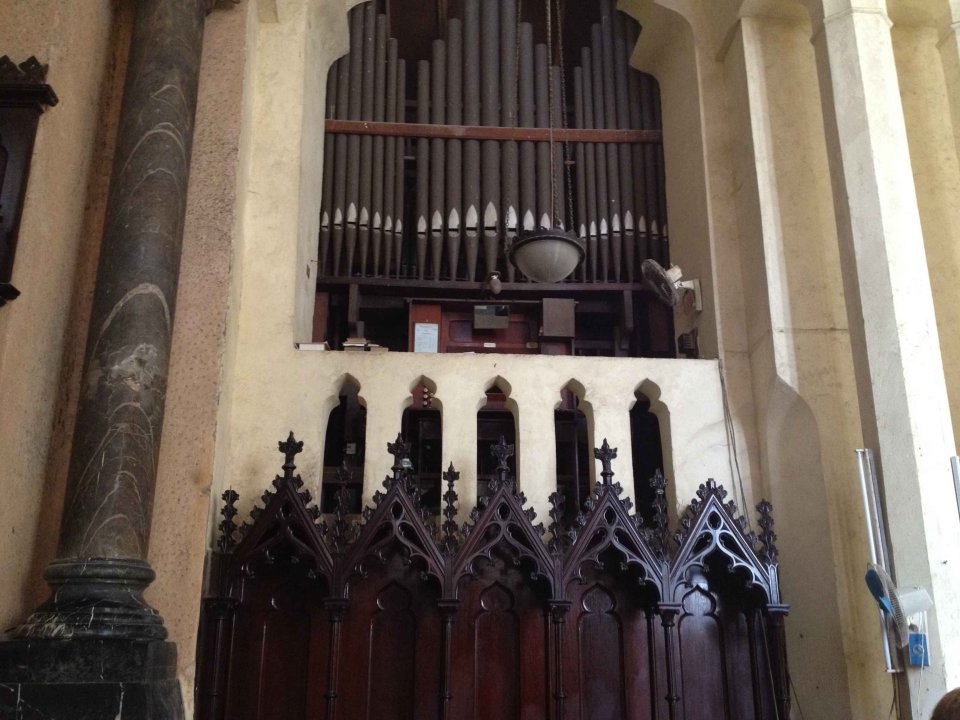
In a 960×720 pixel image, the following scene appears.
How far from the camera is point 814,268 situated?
4.83m

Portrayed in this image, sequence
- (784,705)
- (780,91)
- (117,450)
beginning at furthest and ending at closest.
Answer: (780,91)
(784,705)
(117,450)

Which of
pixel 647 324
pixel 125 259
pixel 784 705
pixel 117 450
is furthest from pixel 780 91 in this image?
pixel 117 450

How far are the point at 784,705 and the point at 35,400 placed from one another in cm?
328

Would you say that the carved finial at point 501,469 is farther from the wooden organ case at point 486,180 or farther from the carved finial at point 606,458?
the wooden organ case at point 486,180

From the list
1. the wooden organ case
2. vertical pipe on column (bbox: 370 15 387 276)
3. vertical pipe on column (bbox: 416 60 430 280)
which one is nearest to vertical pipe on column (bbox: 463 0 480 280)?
the wooden organ case

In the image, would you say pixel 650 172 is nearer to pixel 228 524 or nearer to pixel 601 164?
pixel 601 164

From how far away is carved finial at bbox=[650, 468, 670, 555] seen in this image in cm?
436

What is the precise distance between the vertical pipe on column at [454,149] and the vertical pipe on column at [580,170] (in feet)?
2.56

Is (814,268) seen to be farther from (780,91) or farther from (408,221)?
(408,221)

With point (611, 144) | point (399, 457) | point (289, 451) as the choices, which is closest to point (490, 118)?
point (611, 144)

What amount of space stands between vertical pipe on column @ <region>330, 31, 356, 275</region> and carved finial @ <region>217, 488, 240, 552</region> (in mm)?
2290

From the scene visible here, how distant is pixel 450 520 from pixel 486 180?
298 cm

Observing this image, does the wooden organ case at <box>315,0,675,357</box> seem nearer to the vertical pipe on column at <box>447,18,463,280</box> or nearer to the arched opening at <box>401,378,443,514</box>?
the vertical pipe on column at <box>447,18,463,280</box>

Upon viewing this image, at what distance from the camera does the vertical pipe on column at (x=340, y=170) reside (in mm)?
6242
